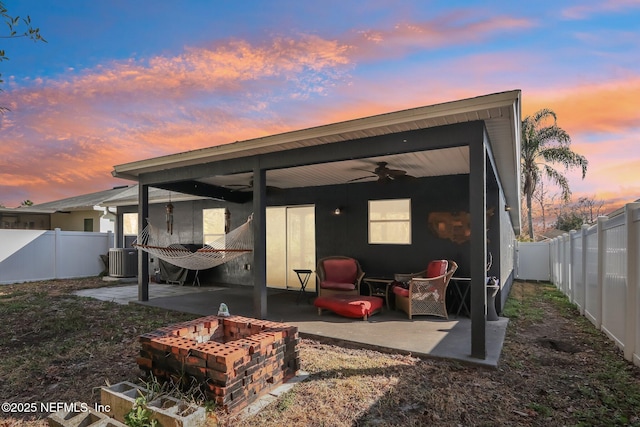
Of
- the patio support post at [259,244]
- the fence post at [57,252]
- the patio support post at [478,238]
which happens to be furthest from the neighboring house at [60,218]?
the patio support post at [478,238]

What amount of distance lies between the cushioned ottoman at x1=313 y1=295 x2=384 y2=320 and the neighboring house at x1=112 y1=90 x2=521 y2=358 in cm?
91

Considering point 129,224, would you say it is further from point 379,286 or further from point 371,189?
point 379,286

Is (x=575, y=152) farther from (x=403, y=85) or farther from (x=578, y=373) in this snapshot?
(x=578, y=373)

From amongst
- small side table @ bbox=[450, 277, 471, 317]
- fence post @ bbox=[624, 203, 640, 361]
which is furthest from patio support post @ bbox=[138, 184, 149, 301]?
fence post @ bbox=[624, 203, 640, 361]

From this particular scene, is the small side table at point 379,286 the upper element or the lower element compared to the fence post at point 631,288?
lower

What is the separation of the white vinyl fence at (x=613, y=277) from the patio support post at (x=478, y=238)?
131 centimetres

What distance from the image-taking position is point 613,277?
13.6 ft

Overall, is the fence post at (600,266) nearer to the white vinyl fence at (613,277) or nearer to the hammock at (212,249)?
the white vinyl fence at (613,277)

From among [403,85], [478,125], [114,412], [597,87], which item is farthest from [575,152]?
[114,412]

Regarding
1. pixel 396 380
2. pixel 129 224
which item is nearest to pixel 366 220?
pixel 396 380

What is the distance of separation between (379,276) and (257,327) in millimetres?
3896

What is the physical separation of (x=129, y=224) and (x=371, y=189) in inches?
329

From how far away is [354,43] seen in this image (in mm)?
6102

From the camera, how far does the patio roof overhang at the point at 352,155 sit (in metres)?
3.55
